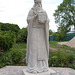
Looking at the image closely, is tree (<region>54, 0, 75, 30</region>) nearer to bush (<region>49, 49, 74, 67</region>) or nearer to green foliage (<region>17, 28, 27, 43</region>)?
green foliage (<region>17, 28, 27, 43</region>)

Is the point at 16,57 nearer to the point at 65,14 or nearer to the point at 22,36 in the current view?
the point at 22,36

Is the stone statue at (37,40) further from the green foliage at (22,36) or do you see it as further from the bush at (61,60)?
the green foliage at (22,36)

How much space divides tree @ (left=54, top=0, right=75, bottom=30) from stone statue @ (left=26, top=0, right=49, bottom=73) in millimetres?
33689

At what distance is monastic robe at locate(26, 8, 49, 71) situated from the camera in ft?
16.9

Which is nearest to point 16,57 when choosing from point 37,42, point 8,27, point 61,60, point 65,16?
point 61,60

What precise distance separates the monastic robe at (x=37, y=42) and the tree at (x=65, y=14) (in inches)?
1327

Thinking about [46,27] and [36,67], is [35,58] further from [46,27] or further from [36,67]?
[46,27]

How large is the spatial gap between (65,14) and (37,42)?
34.6 metres

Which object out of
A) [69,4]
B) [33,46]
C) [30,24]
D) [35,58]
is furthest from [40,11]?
[69,4]

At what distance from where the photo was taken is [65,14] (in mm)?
38344

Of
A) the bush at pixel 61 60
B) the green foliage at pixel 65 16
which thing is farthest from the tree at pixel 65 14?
the bush at pixel 61 60

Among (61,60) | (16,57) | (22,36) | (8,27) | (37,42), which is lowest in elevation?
(61,60)

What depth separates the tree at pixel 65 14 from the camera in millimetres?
37688

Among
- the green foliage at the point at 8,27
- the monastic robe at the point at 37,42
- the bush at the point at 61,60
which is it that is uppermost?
the green foliage at the point at 8,27
